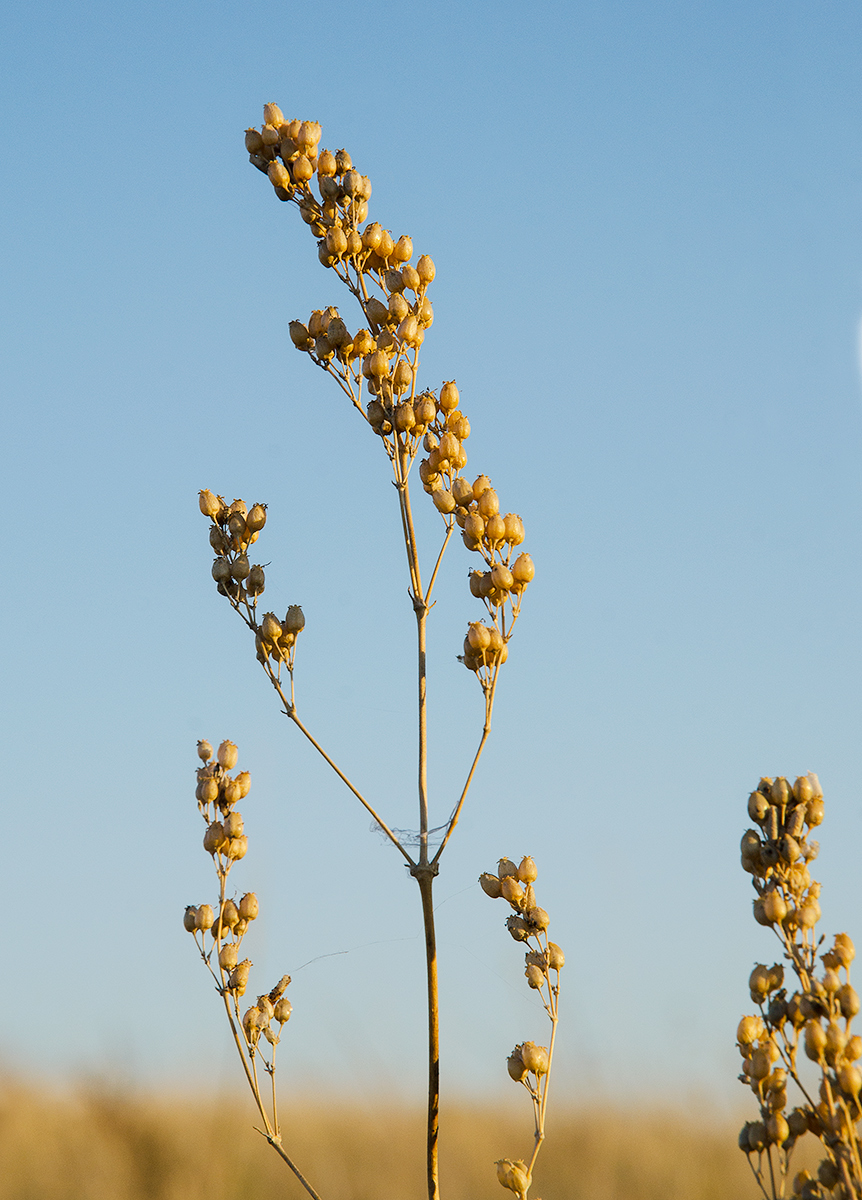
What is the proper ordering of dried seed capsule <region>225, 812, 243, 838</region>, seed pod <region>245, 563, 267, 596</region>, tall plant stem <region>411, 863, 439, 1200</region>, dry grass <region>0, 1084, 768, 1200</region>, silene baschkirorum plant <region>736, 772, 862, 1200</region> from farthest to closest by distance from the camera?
dry grass <region>0, 1084, 768, 1200</region>
seed pod <region>245, 563, 267, 596</region>
dried seed capsule <region>225, 812, 243, 838</region>
tall plant stem <region>411, 863, 439, 1200</region>
silene baschkirorum plant <region>736, 772, 862, 1200</region>

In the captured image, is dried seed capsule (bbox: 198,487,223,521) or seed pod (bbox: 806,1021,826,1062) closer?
seed pod (bbox: 806,1021,826,1062)

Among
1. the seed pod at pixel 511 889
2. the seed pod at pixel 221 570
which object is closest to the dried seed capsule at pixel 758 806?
the seed pod at pixel 511 889

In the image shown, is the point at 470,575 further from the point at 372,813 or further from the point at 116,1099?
the point at 116,1099

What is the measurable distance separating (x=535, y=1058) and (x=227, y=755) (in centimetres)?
126

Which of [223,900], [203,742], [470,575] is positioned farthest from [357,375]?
[223,900]

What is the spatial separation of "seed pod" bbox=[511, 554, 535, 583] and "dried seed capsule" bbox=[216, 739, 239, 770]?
3.31 ft

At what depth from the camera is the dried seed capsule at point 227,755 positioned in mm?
3287

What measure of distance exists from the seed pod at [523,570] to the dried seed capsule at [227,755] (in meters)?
1.01

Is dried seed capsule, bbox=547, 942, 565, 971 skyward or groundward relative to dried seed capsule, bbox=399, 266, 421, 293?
groundward

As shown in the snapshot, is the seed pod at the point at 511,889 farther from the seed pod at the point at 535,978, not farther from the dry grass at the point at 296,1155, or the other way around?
the dry grass at the point at 296,1155

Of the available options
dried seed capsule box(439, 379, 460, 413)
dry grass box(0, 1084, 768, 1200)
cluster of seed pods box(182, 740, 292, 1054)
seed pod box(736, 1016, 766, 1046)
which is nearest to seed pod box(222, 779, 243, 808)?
cluster of seed pods box(182, 740, 292, 1054)

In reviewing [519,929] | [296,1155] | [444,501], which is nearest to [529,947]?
[519,929]

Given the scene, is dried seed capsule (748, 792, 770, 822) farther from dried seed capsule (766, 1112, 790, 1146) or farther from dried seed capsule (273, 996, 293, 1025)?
Result: dried seed capsule (273, 996, 293, 1025)

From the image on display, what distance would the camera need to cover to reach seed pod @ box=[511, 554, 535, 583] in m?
3.29
